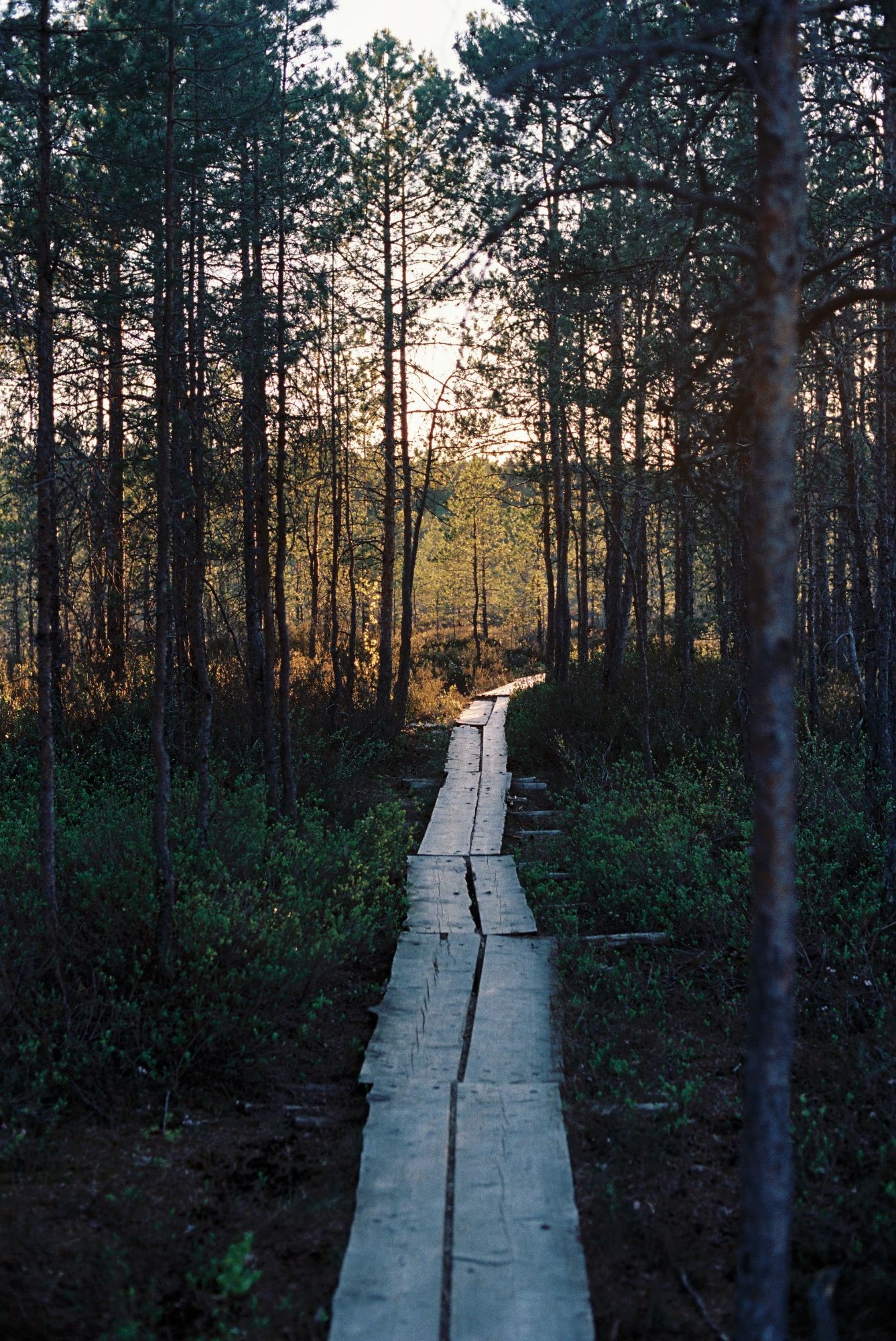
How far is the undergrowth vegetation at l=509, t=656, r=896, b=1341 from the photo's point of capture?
418 centimetres

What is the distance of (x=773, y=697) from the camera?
321 cm

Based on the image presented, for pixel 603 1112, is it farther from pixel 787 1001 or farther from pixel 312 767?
pixel 312 767

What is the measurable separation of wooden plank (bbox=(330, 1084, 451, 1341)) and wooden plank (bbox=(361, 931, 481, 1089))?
0.91 ft

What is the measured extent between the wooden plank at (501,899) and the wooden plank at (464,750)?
4747 mm

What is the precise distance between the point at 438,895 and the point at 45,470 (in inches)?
205

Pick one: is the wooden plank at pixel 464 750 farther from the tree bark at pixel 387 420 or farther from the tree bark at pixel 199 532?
the tree bark at pixel 199 532

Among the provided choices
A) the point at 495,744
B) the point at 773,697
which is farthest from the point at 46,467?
the point at 495,744

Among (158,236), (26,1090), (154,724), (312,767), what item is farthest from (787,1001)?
(312,767)

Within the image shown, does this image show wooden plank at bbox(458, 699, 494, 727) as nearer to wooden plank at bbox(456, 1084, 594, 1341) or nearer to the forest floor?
the forest floor

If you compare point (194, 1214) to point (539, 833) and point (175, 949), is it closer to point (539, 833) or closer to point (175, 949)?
point (175, 949)

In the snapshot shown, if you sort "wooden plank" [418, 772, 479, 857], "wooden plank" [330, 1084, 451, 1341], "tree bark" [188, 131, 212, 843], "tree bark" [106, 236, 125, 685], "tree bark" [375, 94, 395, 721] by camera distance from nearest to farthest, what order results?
"wooden plank" [330, 1084, 451, 1341] < "tree bark" [106, 236, 125, 685] < "tree bark" [188, 131, 212, 843] < "wooden plank" [418, 772, 479, 857] < "tree bark" [375, 94, 395, 721]

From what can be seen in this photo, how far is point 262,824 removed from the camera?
31.8ft

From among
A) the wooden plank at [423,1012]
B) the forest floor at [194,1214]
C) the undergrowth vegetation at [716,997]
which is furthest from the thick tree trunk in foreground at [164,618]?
the undergrowth vegetation at [716,997]

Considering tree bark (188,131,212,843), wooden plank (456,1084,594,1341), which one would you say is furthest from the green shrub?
wooden plank (456,1084,594,1341)
